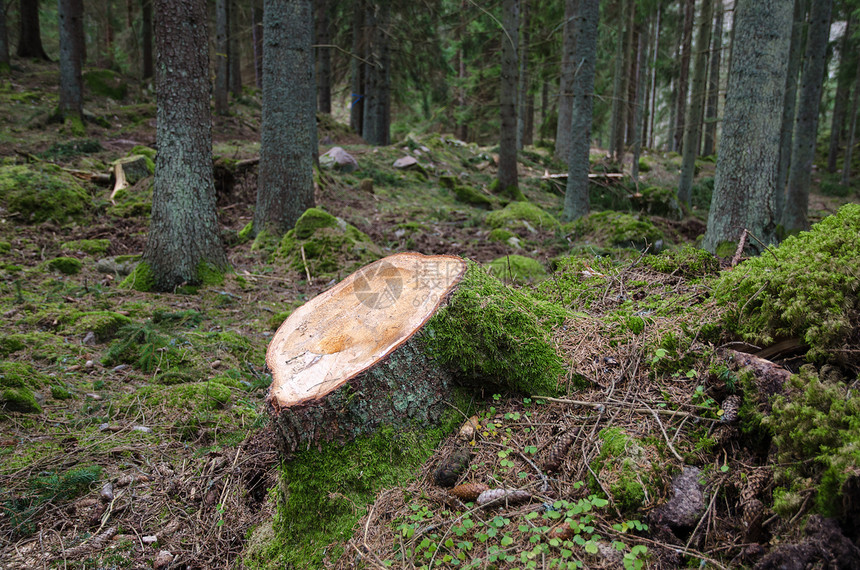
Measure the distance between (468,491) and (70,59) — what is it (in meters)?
13.6

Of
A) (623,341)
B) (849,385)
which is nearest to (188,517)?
(623,341)

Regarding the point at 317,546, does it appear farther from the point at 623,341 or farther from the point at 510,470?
the point at 623,341

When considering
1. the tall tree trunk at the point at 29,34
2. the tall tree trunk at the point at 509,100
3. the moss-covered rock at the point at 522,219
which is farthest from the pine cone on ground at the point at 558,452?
the tall tree trunk at the point at 29,34

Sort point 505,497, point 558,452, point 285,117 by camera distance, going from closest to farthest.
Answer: point 505,497, point 558,452, point 285,117

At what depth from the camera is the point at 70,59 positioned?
10.9m

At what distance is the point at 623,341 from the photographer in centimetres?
262

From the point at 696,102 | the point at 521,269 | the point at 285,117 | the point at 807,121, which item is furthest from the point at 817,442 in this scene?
the point at 696,102

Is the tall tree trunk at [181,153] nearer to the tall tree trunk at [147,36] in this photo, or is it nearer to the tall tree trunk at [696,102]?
the tall tree trunk at [696,102]

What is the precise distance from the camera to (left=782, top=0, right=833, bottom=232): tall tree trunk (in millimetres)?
9977

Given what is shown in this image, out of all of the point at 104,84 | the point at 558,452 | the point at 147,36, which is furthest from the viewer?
the point at 147,36

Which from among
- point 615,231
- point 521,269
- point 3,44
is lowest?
point 521,269

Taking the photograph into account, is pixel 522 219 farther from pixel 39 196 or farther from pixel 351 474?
pixel 39 196

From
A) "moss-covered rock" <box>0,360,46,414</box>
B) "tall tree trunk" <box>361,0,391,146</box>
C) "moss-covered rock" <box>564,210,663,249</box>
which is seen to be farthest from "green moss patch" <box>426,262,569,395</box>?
"tall tree trunk" <box>361,0,391,146</box>

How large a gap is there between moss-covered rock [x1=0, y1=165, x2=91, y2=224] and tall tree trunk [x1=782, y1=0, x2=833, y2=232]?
44.8 ft
